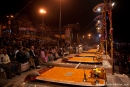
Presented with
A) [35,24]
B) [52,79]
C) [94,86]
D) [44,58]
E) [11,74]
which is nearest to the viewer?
[94,86]

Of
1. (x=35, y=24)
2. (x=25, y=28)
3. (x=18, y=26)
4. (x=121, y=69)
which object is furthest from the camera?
(x=35, y=24)

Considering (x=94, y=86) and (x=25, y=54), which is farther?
(x=25, y=54)

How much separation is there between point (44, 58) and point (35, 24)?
2574cm

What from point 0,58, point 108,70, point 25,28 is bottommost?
point 108,70

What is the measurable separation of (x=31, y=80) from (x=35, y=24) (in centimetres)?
3199

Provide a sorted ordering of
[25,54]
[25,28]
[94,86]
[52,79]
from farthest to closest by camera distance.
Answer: [25,28] → [25,54] → [52,79] → [94,86]

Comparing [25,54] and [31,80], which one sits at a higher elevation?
[25,54]

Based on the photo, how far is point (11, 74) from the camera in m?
8.41

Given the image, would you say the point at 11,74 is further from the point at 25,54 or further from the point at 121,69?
the point at 121,69

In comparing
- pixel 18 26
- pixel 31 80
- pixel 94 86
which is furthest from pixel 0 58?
pixel 18 26

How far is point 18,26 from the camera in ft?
91.7

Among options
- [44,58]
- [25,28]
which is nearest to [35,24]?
[25,28]

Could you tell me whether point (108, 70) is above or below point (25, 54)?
below

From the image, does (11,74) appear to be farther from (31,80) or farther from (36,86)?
(36,86)
